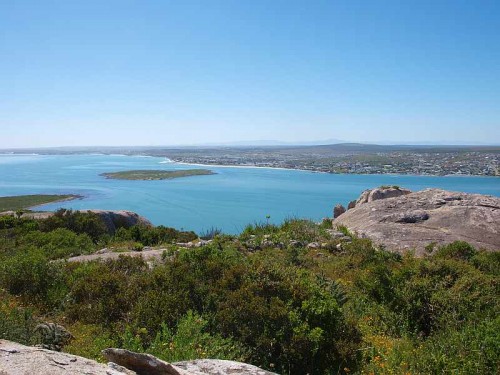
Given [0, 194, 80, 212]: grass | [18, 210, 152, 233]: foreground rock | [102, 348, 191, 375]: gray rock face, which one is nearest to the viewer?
[102, 348, 191, 375]: gray rock face

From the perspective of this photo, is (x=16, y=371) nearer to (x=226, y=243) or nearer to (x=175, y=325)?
(x=175, y=325)

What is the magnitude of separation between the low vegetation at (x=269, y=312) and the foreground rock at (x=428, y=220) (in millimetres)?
2688

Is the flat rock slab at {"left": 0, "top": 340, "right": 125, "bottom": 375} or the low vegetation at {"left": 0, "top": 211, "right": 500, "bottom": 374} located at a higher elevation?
the flat rock slab at {"left": 0, "top": 340, "right": 125, "bottom": 375}

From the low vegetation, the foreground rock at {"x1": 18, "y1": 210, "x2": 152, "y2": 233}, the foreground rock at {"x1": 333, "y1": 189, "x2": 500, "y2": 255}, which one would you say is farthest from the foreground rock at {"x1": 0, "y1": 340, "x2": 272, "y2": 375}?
the foreground rock at {"x1": 18, "y1": 210, "x2": 152, "y2": 233}

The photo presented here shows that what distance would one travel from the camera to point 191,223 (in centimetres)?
3678

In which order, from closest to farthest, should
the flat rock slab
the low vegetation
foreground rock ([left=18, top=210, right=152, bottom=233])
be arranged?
the flat rock slab, the low vegetation, foreground rock ([left=18, top=210, right=152, bottom=233])

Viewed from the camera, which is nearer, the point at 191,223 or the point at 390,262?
the point at 390,262

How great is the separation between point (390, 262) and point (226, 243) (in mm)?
4403

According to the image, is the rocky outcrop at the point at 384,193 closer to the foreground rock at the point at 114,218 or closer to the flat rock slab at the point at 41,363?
the foreground rock at the point at 114,218

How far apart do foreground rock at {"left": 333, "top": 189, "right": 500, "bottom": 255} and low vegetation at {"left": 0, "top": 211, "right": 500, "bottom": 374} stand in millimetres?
2688

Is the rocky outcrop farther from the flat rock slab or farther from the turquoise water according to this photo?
the flat rock slab

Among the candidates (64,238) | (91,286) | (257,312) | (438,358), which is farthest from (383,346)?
(64,238)

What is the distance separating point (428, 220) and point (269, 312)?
9.94 meters

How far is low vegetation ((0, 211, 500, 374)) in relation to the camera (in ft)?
14.7
